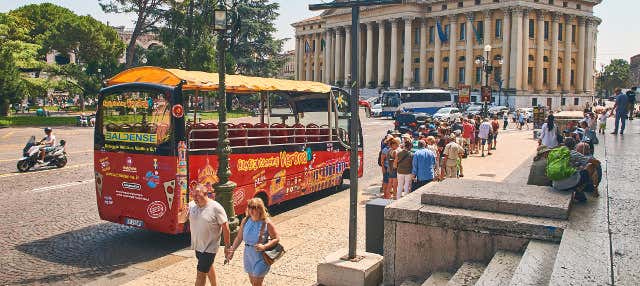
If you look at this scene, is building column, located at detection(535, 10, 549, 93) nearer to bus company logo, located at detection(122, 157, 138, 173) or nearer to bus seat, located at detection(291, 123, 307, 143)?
bus seat, located at detection(291, 123, 307, 143)

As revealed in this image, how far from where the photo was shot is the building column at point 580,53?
257 ft

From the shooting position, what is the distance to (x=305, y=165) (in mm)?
13719

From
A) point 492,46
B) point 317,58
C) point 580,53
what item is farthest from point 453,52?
point 317,58

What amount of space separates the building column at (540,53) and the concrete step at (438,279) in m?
73.3

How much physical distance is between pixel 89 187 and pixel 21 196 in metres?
1.92

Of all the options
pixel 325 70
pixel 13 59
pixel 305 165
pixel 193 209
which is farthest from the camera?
pixel 325 70

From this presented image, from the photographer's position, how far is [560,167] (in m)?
7.61

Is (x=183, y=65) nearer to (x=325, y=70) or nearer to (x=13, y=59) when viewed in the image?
(x=13, y=59)

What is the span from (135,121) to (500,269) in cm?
670

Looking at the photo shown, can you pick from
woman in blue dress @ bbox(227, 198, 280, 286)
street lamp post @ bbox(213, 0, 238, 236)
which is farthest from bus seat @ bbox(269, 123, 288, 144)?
woman in blue dress @ bbox(227, 198, 280, 286)

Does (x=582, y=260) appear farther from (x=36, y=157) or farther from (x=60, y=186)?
(x=36, y=157)

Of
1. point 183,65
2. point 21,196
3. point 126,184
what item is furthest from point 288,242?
point 183,65

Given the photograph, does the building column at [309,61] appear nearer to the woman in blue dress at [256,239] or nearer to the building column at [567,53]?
the building column at [567,53]

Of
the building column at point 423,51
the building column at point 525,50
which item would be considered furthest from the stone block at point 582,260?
the building column at point 423,51
